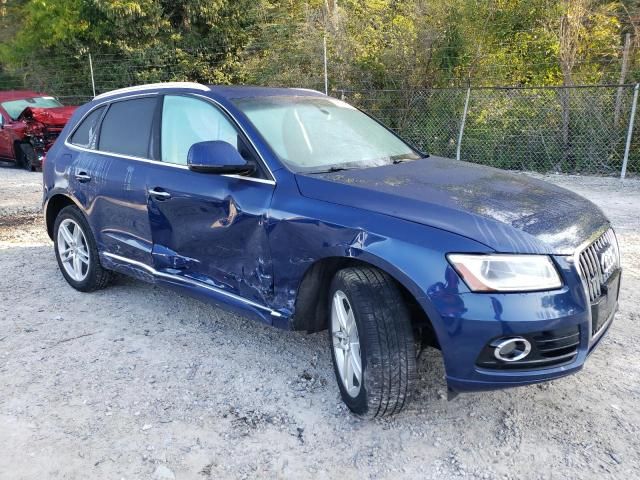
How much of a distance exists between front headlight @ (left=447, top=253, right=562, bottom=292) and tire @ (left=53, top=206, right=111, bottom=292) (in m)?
3.38

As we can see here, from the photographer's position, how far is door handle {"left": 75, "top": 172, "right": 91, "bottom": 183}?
474cm

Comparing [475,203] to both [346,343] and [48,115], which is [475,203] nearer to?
[346,343]

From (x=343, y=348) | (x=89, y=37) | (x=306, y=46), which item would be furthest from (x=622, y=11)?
(x=89, y=37)

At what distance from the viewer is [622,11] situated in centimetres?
1093

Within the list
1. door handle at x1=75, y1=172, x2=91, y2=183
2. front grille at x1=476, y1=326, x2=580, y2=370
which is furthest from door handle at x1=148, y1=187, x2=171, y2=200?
front grille at x1=476, y1=326, x2=580, y2=370

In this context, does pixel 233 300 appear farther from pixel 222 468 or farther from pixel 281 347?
pixel 222 468

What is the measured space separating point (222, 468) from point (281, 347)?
130 centimetres

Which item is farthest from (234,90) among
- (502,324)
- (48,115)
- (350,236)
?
(48,115)

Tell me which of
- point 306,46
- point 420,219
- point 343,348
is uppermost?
point 306,46

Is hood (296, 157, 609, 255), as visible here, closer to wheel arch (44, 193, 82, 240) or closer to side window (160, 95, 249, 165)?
side window (160, 95, 249, 165)

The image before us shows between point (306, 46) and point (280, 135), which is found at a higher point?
point (306, 46)

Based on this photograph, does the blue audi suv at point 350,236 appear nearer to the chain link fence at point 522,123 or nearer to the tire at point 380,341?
the tire at point 380,341

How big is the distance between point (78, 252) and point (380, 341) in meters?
3.37

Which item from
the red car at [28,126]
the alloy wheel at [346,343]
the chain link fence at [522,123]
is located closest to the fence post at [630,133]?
the chain link fence at [522,123]
